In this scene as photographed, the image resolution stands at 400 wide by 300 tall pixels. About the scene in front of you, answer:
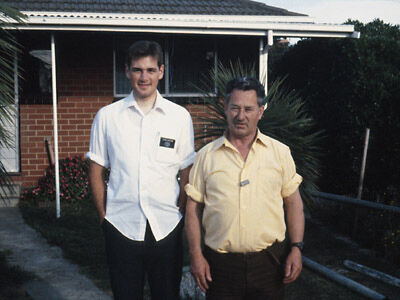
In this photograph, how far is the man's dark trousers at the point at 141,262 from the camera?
2.52 meters

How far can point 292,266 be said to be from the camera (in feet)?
7.72

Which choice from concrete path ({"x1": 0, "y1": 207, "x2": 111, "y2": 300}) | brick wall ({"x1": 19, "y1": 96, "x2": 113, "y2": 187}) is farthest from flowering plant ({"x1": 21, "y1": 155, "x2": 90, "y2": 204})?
concrete path ({"x1": 0, "y1": 207, "x2": 111, "y2": 300})

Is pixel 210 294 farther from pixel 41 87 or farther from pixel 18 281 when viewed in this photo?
pixel 41 87

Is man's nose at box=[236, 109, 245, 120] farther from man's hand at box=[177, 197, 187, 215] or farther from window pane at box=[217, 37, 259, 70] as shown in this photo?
window pane at box=[217, 37, 259, 70]

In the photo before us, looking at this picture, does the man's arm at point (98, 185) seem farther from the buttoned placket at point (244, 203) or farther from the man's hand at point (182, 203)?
the buttoned placket at point (244, 203)

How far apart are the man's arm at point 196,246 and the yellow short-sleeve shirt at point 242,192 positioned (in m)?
0.04

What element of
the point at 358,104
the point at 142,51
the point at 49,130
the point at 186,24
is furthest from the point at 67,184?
the point at 142,51

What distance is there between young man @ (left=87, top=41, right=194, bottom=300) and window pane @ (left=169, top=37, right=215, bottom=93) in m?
6.49

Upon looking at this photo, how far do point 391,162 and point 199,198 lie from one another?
514 cm

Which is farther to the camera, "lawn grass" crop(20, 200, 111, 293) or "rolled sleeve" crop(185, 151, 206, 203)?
"lawn grass" crop(20, 200, 111, 293)

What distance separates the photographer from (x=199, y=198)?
7.74 ft

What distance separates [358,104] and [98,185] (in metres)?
5.68

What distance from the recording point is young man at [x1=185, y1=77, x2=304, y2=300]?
228cm

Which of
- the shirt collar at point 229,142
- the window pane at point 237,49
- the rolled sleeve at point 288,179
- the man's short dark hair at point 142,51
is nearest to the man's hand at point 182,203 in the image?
the shirt collar at point 229,142
